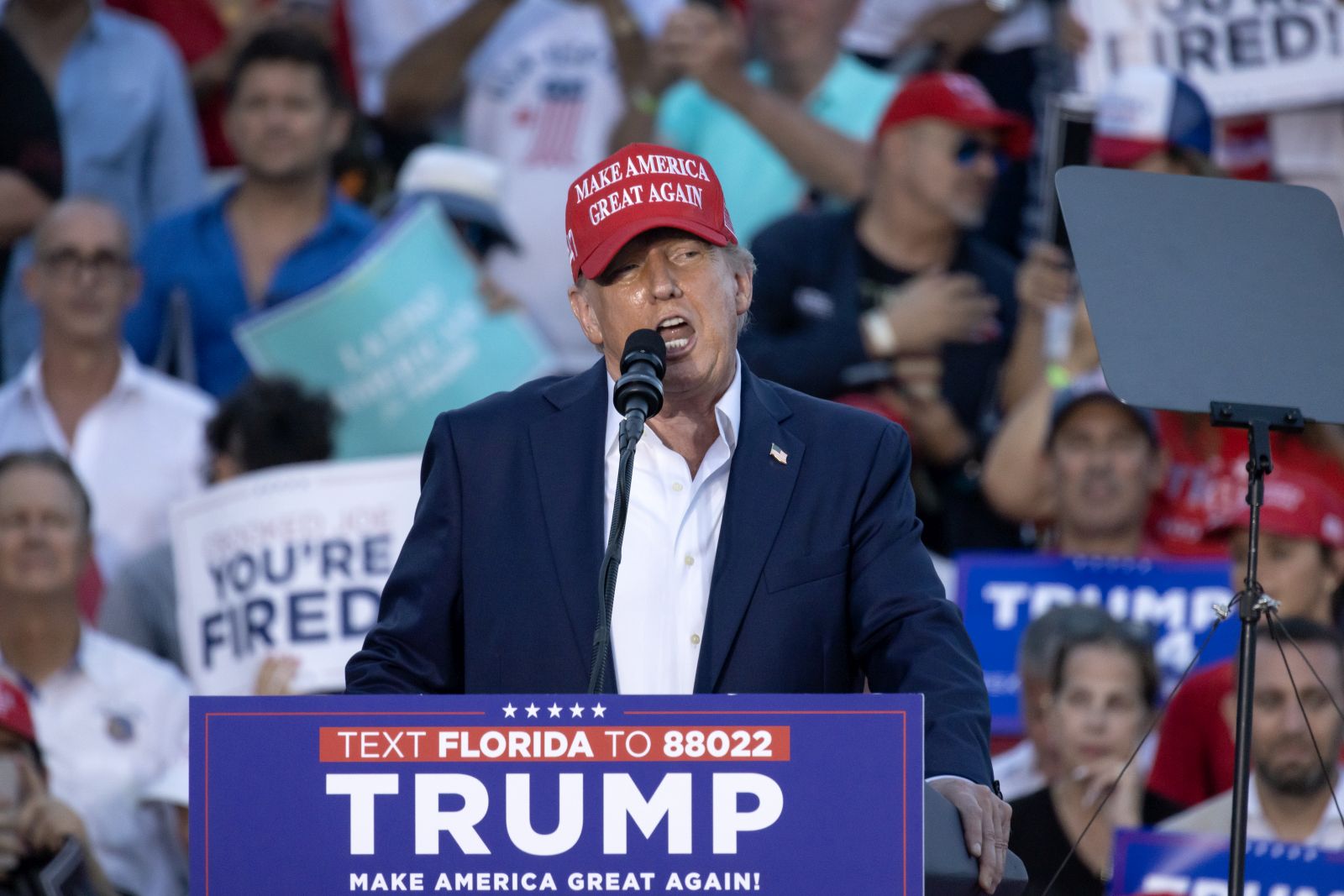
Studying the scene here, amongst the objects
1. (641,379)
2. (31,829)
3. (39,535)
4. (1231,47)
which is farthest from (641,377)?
(1231,47)

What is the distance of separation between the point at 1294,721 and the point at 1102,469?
3.53 feet

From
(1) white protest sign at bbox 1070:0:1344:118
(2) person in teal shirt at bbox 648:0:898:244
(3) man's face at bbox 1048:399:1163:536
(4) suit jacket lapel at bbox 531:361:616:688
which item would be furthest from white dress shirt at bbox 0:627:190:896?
(1) white protest sign at bbox 1070:0:1344:118

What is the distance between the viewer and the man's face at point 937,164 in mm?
6453

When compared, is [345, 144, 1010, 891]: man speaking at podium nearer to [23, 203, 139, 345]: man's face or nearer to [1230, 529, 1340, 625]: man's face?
[1230, 529, 1340, 625]: man's face

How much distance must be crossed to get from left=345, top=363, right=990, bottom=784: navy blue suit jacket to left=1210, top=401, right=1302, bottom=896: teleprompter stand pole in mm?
407

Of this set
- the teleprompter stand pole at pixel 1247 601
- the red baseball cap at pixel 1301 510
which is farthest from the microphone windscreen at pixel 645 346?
the red baseball cap at pixel 1301 510

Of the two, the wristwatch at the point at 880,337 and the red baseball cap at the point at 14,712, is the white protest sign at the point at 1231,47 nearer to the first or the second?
the wristwatch at the point at 880,337

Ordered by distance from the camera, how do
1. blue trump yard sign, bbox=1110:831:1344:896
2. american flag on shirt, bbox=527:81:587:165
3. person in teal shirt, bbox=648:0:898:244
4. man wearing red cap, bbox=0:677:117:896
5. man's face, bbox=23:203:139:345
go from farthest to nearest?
american flag on shirt, bbox=527:81:587:165, person in teal shirt, bbox=648:0:898:244, man's face, bbox=23:203:139:345, man wearing red cap, bbox=0:677:117:896, blue trump yard sign, bbox=1110:831:1344:896

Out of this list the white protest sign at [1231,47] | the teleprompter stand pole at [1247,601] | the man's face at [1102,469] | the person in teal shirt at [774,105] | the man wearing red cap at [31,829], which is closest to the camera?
the teleprompter stand pole at [1247,601]

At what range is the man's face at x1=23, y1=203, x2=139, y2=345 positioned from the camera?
6484mm

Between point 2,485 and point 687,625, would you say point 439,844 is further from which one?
point 2,485

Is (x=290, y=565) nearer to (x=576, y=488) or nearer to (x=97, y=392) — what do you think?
(x=97, y=392)

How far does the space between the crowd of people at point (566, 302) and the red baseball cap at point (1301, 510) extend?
11 mm

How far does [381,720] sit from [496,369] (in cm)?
400
